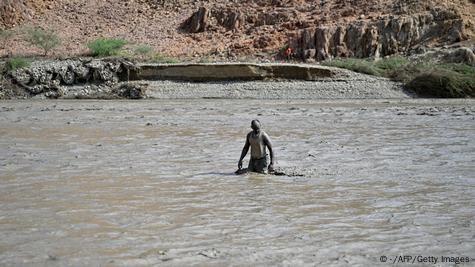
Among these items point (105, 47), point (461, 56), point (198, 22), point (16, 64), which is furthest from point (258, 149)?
point (198, 22)

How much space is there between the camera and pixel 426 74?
29469 mm

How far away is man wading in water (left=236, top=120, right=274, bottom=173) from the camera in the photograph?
9.59 metres

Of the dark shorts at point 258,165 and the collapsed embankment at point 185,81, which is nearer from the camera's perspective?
the dark shorts at point 258,165

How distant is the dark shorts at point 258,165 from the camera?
982 cm

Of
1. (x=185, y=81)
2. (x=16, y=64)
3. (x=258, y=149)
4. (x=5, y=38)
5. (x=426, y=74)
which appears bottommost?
(x=185, y=81)

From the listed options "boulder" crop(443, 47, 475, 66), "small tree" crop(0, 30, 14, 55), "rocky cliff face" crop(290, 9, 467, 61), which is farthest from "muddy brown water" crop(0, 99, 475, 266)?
"small tree" crop(0, 30, 14, 55)

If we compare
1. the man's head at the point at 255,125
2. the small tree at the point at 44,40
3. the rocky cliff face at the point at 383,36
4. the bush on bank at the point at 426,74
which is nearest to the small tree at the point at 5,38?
the small tree at the point at 44,40

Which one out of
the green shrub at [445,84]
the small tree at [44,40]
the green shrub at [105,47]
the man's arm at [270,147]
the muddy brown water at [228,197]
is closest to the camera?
the muddy brown water at [228,197]

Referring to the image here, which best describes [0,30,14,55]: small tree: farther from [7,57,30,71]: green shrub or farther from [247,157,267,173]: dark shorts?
[247,157,267,173]: dark shorts

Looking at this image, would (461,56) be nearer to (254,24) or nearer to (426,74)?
(426,74)

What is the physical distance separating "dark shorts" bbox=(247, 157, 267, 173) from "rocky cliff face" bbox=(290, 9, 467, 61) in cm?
2621

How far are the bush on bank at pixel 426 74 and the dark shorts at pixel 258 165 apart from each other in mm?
21202

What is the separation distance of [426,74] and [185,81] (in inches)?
460

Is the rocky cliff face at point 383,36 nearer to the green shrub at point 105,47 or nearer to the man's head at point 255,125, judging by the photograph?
the green shrub at point 105,47
